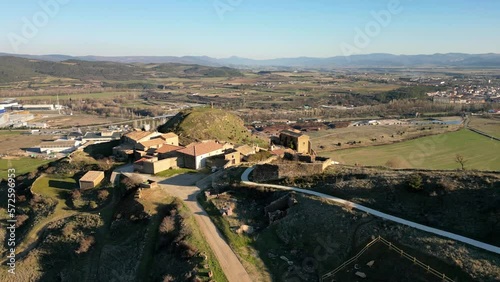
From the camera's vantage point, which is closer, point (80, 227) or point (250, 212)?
point (250, 212)

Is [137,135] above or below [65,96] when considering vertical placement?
above

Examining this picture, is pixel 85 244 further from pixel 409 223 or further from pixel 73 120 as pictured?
pixel 73 120

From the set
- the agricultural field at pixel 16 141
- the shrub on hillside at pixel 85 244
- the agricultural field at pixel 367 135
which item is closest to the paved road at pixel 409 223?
the shrub on hillside at pixel 85 244

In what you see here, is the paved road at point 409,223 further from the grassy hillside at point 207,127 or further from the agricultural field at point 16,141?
the agricultural field at point 16,141

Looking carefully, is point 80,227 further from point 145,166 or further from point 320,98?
point 320,98

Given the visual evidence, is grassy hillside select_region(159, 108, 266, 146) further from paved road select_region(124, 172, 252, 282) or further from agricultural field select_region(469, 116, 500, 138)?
agricultural field select_region(469, 116, 500, 138)

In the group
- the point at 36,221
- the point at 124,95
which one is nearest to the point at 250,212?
the point at 36,221

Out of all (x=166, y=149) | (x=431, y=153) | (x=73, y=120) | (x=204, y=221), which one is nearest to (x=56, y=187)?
(x=166, y=149)
